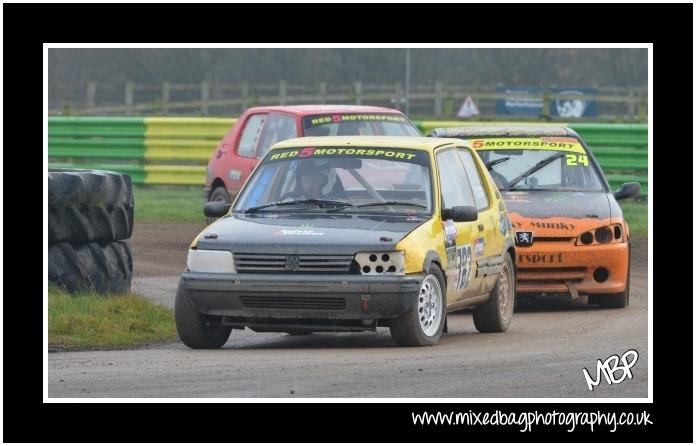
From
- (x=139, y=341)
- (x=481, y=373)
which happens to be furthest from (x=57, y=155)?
(x=481, y=373)

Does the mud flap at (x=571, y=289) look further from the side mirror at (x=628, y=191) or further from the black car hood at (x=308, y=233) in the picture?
the black car hood at (x=308, y=233)

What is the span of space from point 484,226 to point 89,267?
128 inches

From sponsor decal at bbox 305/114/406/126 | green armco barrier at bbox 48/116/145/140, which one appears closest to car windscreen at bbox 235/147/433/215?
sponsor decal at bbox 305/114/406/126

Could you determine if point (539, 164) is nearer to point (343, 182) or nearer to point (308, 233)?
point (343, 182)

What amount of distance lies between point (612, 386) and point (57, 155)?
66.6ft

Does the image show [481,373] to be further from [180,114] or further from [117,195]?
[180,114]

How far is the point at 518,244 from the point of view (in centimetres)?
1264

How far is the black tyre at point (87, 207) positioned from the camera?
12.0m

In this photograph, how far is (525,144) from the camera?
13.8 metres

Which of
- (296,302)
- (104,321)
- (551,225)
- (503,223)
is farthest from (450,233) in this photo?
(104,321)

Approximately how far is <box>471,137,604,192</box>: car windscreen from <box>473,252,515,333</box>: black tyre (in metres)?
2.21

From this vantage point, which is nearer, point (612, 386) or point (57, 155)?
point (612, 386)

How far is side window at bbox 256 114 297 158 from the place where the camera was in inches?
660

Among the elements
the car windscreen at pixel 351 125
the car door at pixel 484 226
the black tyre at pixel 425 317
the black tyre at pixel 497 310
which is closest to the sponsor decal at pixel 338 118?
the car windscreen at pixel 351 125
